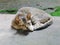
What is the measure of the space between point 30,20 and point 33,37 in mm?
259

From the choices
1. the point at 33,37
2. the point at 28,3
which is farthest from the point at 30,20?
the point at 28,3

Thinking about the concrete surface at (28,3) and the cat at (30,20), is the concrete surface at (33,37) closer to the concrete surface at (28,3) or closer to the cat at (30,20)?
the cat at (30,20)

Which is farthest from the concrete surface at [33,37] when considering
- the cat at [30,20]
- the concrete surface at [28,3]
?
the concrete surface at [28,3]

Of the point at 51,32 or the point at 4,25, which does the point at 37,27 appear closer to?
the point at 51,32

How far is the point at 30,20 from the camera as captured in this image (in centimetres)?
222

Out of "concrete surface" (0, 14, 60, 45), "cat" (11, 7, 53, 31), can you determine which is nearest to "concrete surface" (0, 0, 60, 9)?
"cat" (11, 7, 53, 31)

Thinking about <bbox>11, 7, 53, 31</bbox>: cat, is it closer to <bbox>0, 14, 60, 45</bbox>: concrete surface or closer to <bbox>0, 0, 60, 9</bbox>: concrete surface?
<bbox>0, 14, 60, 45</bbox>: concrete surface

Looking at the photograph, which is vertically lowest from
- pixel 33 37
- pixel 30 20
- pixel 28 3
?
pixel 28 3

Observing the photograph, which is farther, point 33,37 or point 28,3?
point 28,3

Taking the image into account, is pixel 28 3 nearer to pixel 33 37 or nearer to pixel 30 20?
pixel 30 20

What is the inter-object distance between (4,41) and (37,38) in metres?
0.34

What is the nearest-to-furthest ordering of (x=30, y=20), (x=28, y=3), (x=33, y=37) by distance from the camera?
(x=33, y=37) < (x=30, y=20) < (x=28, y=3)

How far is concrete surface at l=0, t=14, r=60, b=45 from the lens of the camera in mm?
1920

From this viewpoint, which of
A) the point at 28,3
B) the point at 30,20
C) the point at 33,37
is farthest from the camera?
the point at 28,3
